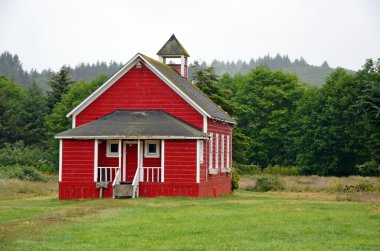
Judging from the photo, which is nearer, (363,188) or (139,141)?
(139,141)

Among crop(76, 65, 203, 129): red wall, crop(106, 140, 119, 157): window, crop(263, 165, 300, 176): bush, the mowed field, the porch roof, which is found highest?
crop(76, 65, 203, 129): red wall

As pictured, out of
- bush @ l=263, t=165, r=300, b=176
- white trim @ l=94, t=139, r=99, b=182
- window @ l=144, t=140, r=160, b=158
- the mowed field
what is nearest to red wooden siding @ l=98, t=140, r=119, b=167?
window @ l=144, t=140, r=160, b=158

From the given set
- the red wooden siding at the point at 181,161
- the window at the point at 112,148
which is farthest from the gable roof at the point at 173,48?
the red wooden siding at the point at 181,161

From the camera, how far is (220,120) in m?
38.2

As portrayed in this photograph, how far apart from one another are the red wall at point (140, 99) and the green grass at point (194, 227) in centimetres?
855

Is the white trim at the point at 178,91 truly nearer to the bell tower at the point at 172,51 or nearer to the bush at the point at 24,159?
the bell tower at the point at 172,51

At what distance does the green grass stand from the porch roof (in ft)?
18.0

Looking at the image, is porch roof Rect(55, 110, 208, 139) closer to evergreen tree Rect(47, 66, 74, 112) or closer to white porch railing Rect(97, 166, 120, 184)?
white porch railing Rect(97, 166, 120, 184)

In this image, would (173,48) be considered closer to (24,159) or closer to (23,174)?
(23,174)

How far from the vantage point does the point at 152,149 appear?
3478 cm

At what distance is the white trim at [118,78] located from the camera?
34656 millimetres

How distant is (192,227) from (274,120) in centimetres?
6287

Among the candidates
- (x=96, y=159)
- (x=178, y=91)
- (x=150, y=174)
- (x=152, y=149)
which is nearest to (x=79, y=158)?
(x=96, y=159)

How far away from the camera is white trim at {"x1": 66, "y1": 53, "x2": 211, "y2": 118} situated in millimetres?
34656
